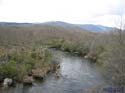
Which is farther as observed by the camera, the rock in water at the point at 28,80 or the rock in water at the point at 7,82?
the rock in water at the point at 28,80

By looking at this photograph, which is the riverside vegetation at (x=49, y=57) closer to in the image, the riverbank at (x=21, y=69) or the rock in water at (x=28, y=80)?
the riverbank at (x=21, y=69)

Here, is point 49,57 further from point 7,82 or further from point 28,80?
point 7,82

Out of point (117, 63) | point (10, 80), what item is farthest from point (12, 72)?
point (117, 63)

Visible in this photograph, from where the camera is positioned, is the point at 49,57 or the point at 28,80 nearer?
the point at 28,80

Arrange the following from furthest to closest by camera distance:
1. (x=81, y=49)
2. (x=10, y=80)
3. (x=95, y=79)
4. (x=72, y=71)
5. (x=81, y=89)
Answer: (x=81, y=49) < (x=72, y=71) < (x=95, y=79) < (x=10, y=80) < (x=81, y=89)

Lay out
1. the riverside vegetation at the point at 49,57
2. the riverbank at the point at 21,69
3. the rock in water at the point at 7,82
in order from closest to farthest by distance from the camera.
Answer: the riverside vegetation at the point at 49,57
the rock in water at the point at 7,82
the riverbank at the point at 21,69

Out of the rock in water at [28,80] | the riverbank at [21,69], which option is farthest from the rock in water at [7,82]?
the rock in water at [28,80]

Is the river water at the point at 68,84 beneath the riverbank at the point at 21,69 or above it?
beneath

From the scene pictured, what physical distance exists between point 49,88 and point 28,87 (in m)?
2.52

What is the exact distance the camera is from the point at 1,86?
25.9 m

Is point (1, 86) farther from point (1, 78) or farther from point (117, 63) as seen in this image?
point (117, 63)

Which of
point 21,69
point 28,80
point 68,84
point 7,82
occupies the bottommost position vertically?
point 68,84

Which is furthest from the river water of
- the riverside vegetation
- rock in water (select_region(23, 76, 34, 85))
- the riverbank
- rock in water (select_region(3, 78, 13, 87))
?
the riverside vegetation

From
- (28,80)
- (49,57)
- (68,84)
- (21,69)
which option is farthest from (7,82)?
(49,57)
